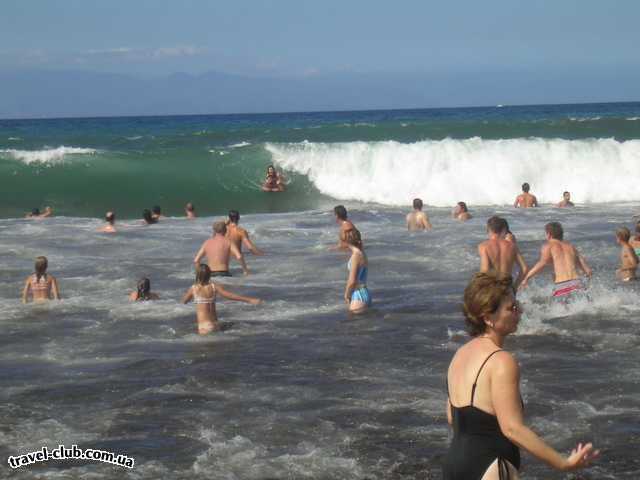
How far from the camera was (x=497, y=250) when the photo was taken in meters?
13.0

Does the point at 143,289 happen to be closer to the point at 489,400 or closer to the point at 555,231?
the point at 555,231

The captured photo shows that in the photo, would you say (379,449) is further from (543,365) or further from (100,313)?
(100,313)

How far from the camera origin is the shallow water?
312 inches

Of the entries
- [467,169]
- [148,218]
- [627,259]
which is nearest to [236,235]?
[627,259]

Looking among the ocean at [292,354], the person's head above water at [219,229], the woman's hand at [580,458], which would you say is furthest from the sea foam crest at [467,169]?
the woman's hand at [580,458]

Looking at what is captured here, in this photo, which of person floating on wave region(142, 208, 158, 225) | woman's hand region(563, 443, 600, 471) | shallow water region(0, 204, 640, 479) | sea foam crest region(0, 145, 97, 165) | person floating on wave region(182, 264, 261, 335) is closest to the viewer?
woman's hand region(563, 443, 600, 471)

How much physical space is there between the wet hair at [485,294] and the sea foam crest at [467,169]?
31219mm

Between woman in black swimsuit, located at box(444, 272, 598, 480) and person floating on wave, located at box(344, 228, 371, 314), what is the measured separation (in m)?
8.64

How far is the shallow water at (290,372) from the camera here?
792 centimetres

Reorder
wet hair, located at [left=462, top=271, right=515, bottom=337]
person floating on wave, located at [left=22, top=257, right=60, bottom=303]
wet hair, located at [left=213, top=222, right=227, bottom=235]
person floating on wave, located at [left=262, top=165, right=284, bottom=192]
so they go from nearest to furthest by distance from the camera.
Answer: wet hair, located at [left=462, top=271, right=515, bottom=337], person floating on wave, located at [left=22, top=257, right=60, bottom=303], wet hair, located at [left=213, top=222, right=227, bottom=235], person floating on wave, located at [left=262, top=165, right=284, bottom=192]

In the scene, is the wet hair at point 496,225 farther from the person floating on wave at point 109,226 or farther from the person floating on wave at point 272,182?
the person floating on wave at point 272,182

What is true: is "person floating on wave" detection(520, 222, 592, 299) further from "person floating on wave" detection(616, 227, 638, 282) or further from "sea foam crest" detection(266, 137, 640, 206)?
"sea foam crest" detection(266, 137, 640, 206)

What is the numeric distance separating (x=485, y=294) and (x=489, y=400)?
0.44 meters

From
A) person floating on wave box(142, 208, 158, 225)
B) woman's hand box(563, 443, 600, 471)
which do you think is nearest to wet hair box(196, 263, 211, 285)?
woman's hand box(563, 443, 600, 471)
